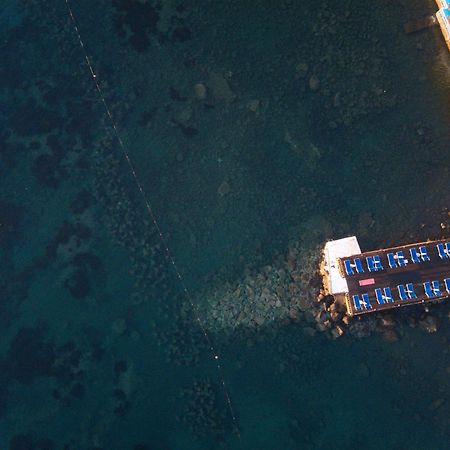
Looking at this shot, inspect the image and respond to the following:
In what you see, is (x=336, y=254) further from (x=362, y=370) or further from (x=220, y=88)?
(x=220, y=88)

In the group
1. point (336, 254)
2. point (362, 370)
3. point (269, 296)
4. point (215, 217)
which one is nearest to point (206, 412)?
point (269, 296)

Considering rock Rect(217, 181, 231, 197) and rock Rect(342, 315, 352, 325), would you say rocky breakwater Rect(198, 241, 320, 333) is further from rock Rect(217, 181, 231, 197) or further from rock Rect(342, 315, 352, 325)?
rock Rect(217, 181, 231, 197)

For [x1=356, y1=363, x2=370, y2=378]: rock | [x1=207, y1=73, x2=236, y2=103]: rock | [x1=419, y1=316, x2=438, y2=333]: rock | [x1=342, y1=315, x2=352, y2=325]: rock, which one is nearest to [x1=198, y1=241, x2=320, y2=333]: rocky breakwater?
[x1=342, y1=315, x2=352, y2=325]: rock

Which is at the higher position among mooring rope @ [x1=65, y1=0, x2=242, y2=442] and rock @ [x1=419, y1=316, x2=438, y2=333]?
mooring rope @ [x1=65, y1=0, x2=242, y2=442]

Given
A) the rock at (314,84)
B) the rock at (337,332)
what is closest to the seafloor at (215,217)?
the rock at (314,84)

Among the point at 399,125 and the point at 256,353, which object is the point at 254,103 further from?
the point at 256,353

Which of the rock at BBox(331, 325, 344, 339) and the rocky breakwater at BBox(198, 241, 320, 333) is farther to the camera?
the rocky breakwater at BBox(198, 241, 320, 333)
